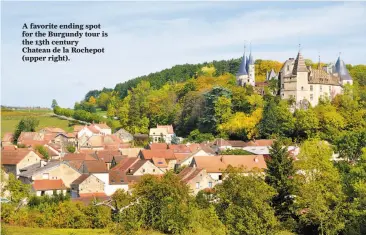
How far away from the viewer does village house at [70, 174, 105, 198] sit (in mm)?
42756

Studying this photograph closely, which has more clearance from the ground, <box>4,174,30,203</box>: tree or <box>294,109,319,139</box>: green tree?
<box>294,109,319,139</box>: green tree

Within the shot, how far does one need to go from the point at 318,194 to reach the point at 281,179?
3.28 meters

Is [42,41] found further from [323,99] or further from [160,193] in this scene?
[323,99]

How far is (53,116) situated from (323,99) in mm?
59453

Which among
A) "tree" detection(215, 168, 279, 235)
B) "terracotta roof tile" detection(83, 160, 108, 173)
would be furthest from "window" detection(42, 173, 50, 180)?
"tree" detection(215, 168, 279, 235)

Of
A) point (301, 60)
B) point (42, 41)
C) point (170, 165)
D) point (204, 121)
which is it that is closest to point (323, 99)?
point (301, 60)

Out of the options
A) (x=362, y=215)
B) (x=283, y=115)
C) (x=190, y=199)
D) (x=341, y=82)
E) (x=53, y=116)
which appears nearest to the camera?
(x=362, y=215)

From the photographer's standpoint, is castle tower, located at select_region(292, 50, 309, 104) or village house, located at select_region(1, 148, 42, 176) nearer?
village house, located at select_region(1, 148, 42, 176)

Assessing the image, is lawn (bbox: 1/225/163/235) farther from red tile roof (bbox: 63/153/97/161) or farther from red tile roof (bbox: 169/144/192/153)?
red tile roof (bbox: 169/144/192/153)

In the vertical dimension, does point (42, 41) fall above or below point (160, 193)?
above

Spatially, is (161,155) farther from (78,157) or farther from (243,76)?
(243,76)

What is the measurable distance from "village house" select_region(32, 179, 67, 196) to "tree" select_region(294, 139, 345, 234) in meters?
16.6

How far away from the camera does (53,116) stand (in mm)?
110000

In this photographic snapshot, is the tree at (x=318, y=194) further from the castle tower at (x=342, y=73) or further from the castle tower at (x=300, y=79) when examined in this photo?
the castle tower at (x=342, y=73)
